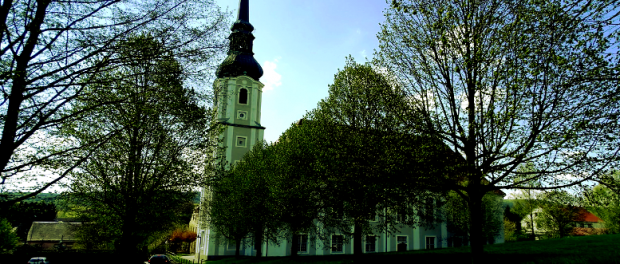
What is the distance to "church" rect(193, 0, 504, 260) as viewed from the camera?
3647cm

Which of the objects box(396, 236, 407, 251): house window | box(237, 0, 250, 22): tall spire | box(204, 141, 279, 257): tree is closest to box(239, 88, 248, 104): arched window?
box(237, 0, 250, 22): tall spire

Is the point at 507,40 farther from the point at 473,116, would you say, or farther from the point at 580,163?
the point at 580,163

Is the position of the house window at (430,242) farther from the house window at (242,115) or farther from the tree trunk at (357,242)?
the house window at (242,115)

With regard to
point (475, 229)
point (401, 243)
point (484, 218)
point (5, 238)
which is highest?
point (475, 229)

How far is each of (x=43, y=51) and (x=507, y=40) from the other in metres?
12.7

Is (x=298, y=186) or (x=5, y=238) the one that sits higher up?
(x=298, y=186)

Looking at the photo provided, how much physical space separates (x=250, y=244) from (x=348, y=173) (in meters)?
26.2

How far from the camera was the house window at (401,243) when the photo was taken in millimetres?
39312

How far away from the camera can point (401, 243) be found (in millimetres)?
39406

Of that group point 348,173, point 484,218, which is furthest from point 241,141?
point 348,173

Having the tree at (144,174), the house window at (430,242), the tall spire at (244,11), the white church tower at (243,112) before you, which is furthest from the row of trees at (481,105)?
the tall spire at (244,11)

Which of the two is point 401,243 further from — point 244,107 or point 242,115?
point 244,107

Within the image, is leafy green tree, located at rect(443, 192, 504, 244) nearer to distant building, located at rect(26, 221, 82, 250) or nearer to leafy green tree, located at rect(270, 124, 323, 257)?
leafy green tree, located at rect(270, 124, 323, 257)

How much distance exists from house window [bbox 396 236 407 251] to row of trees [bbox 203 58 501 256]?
765cm
